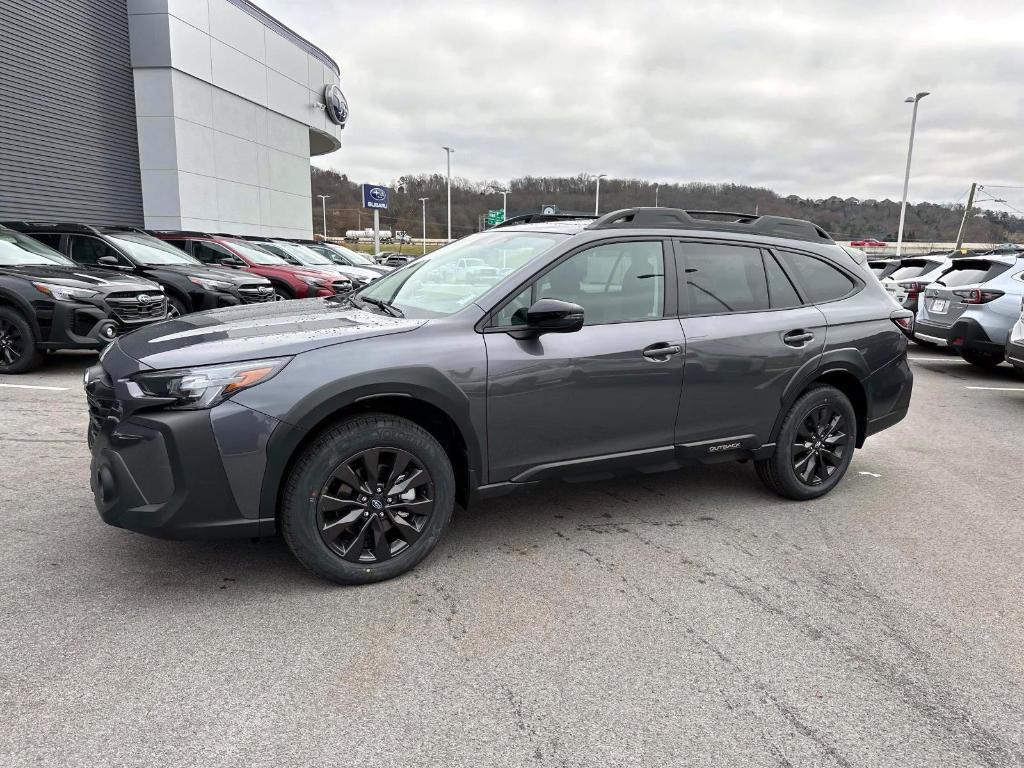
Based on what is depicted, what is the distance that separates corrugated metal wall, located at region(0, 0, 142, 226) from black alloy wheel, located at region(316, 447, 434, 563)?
55.1 feet

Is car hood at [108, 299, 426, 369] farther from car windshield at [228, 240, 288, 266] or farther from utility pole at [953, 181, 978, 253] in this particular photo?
utility pole at [953, 181, 978, 253]

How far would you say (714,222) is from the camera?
13.3 ft

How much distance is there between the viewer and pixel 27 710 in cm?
222

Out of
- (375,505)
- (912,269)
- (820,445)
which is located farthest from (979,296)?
(375,505)

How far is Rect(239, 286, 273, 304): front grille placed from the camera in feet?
32.4

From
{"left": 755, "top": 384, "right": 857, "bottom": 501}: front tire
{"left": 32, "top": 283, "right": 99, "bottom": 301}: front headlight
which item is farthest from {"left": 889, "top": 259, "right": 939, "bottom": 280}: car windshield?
{"left": 32, "top": 283, "right": 99, "bottom": 301}: front headlight

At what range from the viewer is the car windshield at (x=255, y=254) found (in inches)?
502

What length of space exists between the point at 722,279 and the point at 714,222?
1.22ft

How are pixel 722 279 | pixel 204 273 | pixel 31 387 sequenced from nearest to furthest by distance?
pixel 722 279
pixel 31 387
pixel 204 273

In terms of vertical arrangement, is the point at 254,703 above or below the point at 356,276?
below

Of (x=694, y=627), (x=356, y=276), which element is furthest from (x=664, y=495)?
(x=356, y=276)

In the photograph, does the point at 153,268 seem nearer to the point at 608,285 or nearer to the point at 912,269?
the point at 608,285

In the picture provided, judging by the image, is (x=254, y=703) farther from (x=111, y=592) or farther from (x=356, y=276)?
(x=356, y=276)

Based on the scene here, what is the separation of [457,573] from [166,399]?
1.51 m
